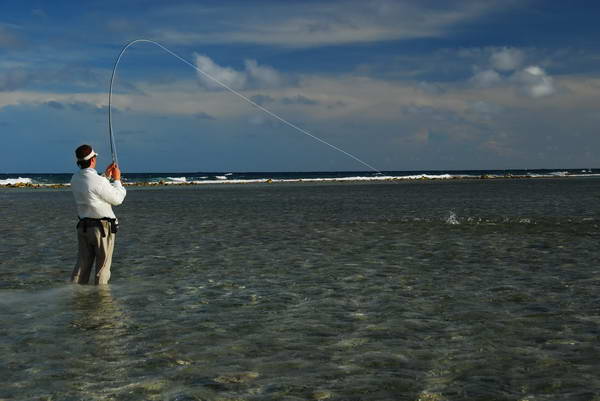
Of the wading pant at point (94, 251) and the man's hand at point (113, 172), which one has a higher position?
the man's hand at point (113, 172)

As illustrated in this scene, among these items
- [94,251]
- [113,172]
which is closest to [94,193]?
[113,172]

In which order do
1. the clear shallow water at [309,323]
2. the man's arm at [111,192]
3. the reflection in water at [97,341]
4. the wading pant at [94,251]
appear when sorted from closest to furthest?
the clear shallow water at [309,323], the reflection in water at [97,341], the man's arm at [111,192], the wading pant at [94,251]

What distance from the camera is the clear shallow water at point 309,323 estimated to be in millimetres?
5961

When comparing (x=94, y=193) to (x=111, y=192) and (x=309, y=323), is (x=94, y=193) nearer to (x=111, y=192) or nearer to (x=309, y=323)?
(x=111, y=192)

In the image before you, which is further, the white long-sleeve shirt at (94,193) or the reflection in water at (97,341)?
the white long-sleeve shirt at (94,193)

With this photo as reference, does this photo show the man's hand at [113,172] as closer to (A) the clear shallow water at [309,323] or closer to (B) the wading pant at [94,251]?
(B) the wading pant at [94,251]

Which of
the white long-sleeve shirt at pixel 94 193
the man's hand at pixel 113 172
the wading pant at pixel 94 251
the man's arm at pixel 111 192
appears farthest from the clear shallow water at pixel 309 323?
the man's hand at pixel 113 172

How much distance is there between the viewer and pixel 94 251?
10.9 meters

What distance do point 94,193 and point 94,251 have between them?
3.90ft

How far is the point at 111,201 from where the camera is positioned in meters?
10.2

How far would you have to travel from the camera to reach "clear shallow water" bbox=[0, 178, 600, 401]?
5.96m

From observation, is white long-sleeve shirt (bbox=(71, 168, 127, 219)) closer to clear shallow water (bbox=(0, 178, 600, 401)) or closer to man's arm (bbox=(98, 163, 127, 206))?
man's arm (bbox=(98, 163, 127, 206))

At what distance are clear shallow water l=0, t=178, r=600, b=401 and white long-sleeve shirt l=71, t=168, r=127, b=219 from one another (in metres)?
1.35

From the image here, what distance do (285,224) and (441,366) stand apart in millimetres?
18650
